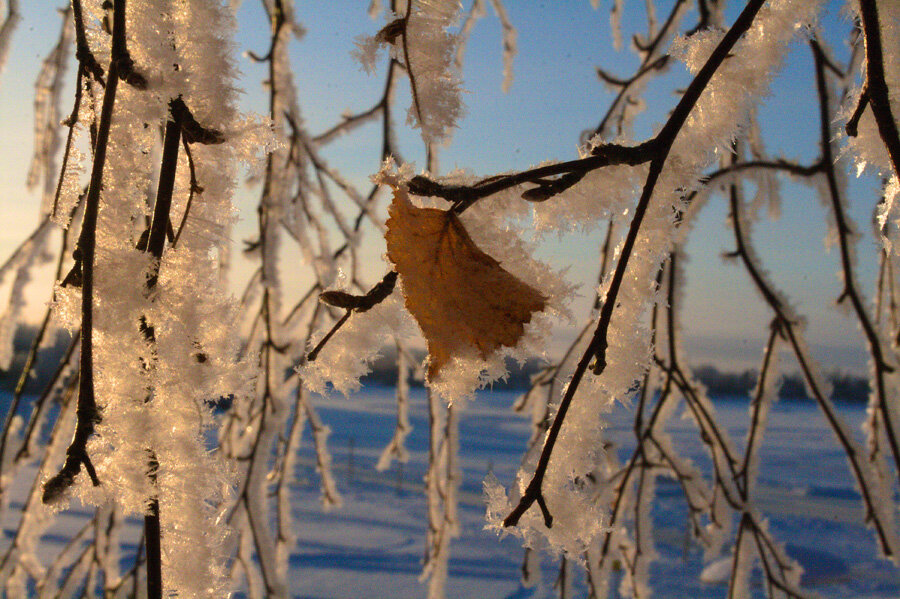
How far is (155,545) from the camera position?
0.32 metres

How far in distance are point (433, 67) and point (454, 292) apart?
16 cm

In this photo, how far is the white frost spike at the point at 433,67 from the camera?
42 centimetres

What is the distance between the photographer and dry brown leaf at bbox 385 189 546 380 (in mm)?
394

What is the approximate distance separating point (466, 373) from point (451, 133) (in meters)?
0.17

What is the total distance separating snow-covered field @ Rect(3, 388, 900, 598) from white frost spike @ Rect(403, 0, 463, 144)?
46.0 inches

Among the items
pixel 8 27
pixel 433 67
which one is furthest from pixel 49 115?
pixel 433 67

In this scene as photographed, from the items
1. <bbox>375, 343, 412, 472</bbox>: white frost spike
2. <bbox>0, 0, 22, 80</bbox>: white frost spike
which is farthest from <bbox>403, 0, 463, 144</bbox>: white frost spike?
<bbox>375, 343, 412, 472</bbox>: white frost spike

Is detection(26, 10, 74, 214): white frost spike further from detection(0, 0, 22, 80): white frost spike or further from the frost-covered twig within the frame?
the frost-covered twig

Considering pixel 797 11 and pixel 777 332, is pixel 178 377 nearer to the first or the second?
pixel 797 11

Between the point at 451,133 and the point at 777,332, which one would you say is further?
the point at 777,332

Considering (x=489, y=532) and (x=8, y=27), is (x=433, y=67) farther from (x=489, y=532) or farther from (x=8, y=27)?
(x=489, y=532)

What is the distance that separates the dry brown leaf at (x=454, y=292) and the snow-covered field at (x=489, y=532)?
44.5 inches

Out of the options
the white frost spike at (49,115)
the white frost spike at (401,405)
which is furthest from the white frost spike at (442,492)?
the white frost spike at (49,115)

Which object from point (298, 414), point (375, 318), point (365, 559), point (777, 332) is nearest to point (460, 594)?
point (365, 559)
